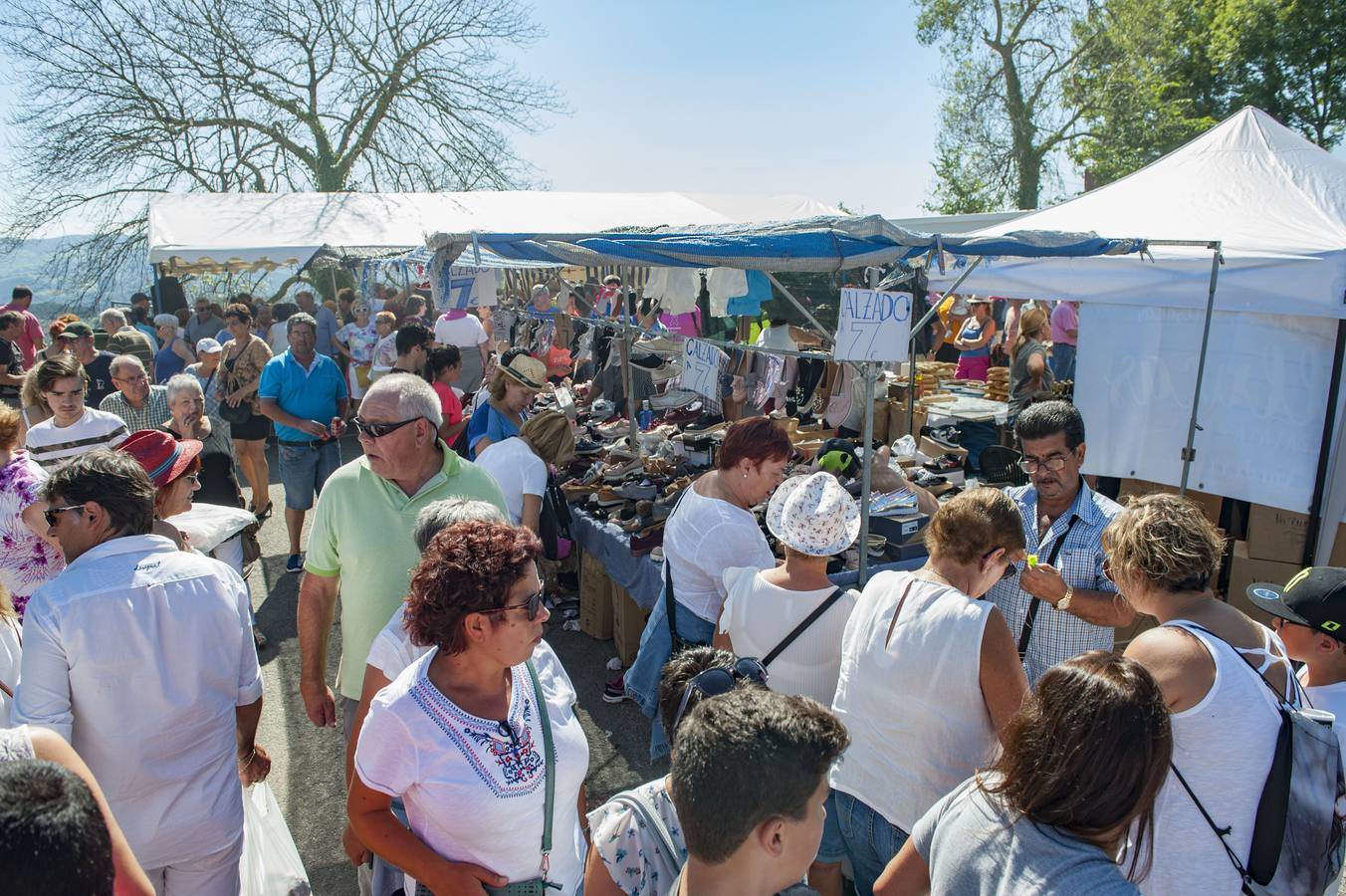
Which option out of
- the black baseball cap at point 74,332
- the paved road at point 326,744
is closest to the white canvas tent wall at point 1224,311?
the paved road at point 326,744

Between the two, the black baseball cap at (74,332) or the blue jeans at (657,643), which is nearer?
the blue jeans at (657,643)

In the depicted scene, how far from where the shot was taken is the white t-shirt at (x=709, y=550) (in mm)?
2943

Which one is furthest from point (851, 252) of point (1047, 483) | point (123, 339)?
point (123, 339)

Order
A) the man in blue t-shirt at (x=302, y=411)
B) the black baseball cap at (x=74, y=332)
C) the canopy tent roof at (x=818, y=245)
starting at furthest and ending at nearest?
the black baseball cap at (x=74, y=332), the man in blue t-shirt at (x=302, y=411), the canopy tent roof at (x=818, y=245)

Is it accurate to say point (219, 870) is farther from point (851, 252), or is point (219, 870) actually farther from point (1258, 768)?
point (851, 252)

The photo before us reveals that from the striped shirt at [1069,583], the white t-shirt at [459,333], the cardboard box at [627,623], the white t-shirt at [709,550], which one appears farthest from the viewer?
the white t-shirt at [459,333]

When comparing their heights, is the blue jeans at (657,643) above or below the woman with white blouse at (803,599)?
below

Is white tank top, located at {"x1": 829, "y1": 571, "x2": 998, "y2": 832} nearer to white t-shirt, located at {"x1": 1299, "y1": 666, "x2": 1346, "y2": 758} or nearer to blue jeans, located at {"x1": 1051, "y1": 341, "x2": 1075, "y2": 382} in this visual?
white t-shirt, located at {"x1": 1299, "y1": 666, "x2": 1346, "y2": 758}

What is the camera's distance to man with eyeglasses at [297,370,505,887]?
2547mm

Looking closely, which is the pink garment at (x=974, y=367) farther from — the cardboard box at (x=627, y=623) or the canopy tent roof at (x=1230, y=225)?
the cardboard box at (x=627, y=623)

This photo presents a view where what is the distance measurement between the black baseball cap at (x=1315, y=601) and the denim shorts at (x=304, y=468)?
208 inches

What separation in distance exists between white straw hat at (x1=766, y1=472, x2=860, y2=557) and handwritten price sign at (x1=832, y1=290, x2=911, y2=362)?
994 mm

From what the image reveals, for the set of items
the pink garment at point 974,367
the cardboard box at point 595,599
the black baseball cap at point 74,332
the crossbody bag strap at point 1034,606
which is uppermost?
the black baseball cap at point 74,332

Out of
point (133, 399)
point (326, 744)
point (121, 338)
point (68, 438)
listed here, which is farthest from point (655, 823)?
point (121, 338)
